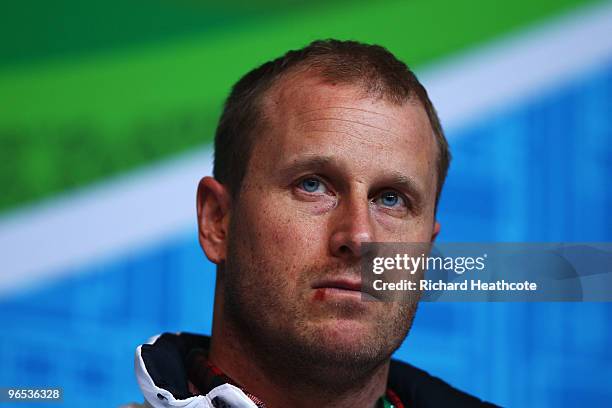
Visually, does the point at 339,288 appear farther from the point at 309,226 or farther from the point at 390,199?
the point at 390,199

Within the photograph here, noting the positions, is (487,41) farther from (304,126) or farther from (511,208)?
(304,126)

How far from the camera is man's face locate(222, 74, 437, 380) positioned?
6.32 feet

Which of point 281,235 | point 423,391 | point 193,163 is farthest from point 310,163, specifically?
point 193,163

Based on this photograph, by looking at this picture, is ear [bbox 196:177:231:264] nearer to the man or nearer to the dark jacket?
the man

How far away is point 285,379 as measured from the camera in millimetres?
2053

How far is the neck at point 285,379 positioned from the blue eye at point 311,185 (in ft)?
1.12

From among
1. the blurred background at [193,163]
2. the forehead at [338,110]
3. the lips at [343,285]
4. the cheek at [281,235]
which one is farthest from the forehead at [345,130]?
the blurred background at [193,163]

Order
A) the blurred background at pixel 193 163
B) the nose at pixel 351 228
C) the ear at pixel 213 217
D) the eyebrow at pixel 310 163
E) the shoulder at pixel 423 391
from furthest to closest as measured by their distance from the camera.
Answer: the blurred background at pixel 193 163 → the shoulder at pixel 423 391 → the ear at pixel 213 217 → the eyebrow at pixel 310 163 → the nose at pixel 351 228

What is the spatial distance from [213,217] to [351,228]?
0.43 metres

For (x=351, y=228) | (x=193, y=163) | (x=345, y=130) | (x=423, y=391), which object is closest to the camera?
(x=351, y=228)

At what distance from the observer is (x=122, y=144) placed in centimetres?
303

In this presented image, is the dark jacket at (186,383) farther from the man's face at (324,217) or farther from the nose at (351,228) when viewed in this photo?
the nose at (351,228)

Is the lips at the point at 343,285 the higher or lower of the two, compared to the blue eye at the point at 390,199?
lower

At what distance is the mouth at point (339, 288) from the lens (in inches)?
75.1
